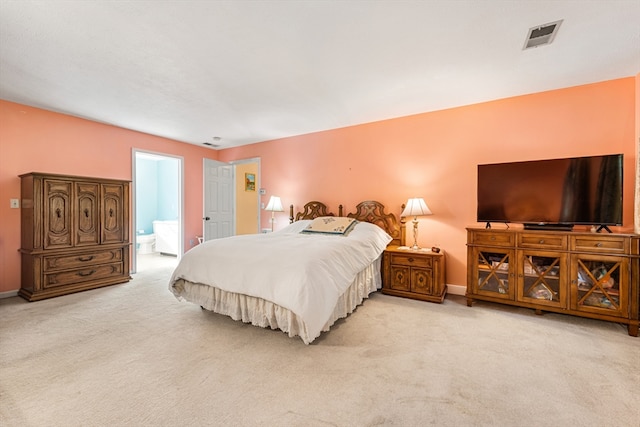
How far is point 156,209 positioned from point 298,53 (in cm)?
666

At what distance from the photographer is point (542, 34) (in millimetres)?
2090

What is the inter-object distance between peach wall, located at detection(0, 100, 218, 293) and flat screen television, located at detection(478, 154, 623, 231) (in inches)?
216

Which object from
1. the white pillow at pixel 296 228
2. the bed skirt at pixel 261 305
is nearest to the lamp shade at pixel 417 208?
the bed skirt at pixel 261 305

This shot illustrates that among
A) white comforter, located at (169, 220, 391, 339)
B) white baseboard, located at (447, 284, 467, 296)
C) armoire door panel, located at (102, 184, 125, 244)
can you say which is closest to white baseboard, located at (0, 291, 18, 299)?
armoire door panel, located at (102, 184, 125, 244)

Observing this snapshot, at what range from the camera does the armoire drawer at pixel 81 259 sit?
11.1 ft

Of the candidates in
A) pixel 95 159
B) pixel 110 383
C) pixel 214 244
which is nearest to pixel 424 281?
pixel 214 244

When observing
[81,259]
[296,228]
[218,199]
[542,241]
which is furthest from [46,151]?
[542,241]

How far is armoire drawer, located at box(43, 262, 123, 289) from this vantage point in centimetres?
337

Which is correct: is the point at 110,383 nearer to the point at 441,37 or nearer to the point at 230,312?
the point at 230,312

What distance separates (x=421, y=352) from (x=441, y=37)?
252cm

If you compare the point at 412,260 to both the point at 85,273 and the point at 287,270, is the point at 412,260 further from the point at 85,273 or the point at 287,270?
the point at 85,273

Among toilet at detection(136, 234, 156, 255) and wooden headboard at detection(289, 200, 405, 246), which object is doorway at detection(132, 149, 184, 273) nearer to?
toilet at detection(136, 234, 156, 255)

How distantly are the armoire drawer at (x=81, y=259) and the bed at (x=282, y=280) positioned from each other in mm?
1711

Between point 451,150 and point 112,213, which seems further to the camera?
point 112,213
